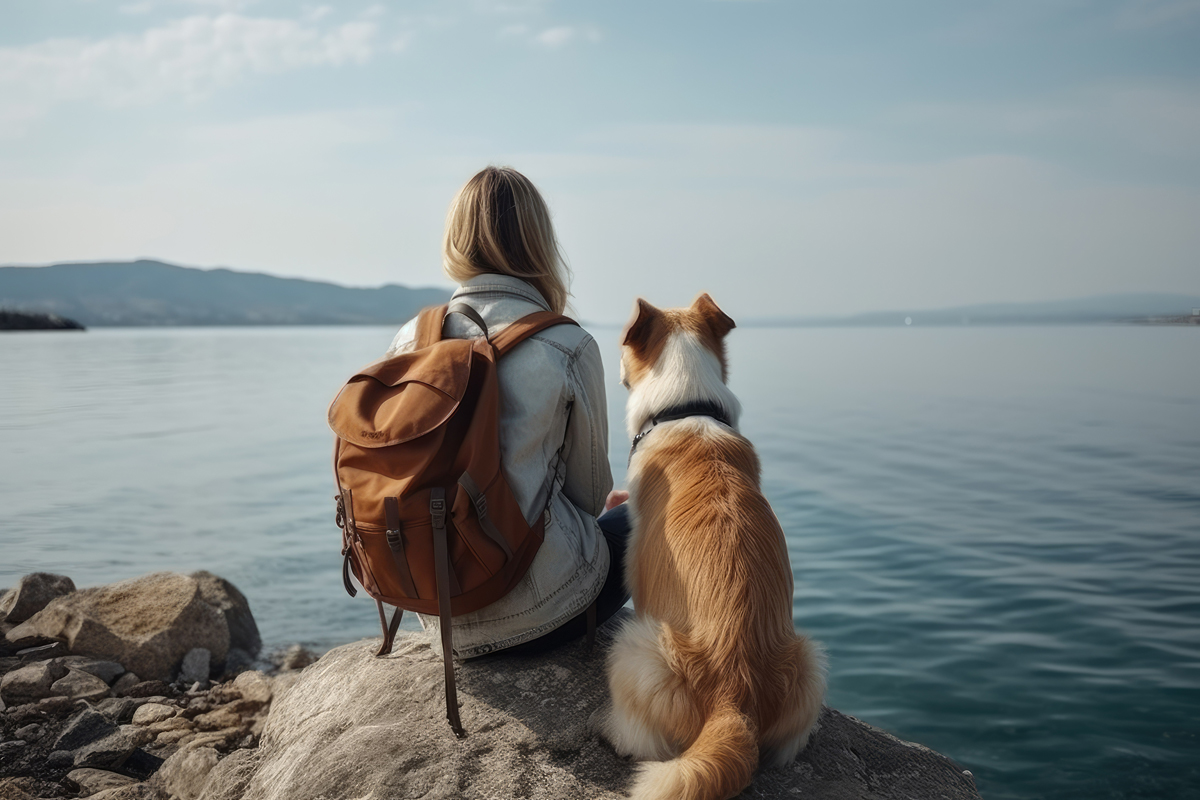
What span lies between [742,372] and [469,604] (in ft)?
132

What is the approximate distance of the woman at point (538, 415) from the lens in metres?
2.94

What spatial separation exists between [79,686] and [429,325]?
388 cm

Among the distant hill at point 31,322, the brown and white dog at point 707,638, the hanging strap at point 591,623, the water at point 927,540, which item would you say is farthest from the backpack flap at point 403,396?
the distant hill at point 31,322

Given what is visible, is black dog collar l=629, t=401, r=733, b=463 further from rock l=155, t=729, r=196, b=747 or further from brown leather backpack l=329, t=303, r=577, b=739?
rock l=155, t=729, r=196, b=747

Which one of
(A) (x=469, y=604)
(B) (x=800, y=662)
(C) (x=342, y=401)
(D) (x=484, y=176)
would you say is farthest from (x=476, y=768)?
(D) (x=484, y=176)

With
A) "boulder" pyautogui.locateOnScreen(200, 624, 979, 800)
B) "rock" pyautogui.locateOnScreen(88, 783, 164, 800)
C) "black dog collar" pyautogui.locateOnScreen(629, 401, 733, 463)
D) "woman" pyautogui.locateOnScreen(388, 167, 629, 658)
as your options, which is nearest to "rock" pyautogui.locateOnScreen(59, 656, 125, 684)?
"rock" pyautogui.locateOnScreen(88, 783, 164, 800)

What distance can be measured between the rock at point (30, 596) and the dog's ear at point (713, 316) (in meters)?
5.74

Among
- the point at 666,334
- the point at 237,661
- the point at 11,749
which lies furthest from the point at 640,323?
the point at 237,661

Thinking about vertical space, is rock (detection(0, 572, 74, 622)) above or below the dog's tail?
below

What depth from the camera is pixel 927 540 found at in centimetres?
1073

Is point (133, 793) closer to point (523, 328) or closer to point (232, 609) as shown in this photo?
point (523, 328)

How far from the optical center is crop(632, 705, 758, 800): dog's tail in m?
2.37

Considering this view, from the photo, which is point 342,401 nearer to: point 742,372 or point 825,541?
point 825,541

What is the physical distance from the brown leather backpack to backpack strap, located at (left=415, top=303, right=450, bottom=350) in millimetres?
179
